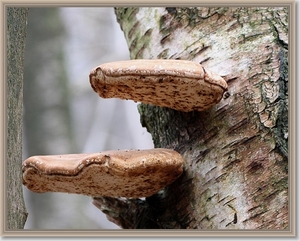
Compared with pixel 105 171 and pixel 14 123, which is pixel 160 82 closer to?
pixel 105 171

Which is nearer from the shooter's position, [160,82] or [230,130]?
[160,82]

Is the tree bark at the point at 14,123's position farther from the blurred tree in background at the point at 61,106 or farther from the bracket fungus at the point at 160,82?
the blurred tree in background at the point at 61,106

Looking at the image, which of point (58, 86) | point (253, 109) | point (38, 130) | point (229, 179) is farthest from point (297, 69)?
point (58, 86)

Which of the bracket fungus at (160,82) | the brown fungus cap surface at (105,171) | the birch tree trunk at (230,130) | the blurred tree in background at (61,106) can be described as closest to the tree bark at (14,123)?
the brown fungus cap surface at (105,171)

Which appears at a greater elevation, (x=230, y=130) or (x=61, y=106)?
(x=61, y=106)

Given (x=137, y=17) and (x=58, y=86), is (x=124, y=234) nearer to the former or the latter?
(x=137, y=17)

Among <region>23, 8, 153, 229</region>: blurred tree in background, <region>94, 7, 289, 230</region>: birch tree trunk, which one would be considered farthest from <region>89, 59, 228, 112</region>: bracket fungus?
<region>23, 8, 153, 229</region>: blurred tree in background

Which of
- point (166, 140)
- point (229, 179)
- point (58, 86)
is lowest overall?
point (229, 179)

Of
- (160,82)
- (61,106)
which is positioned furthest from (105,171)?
(61,106)
